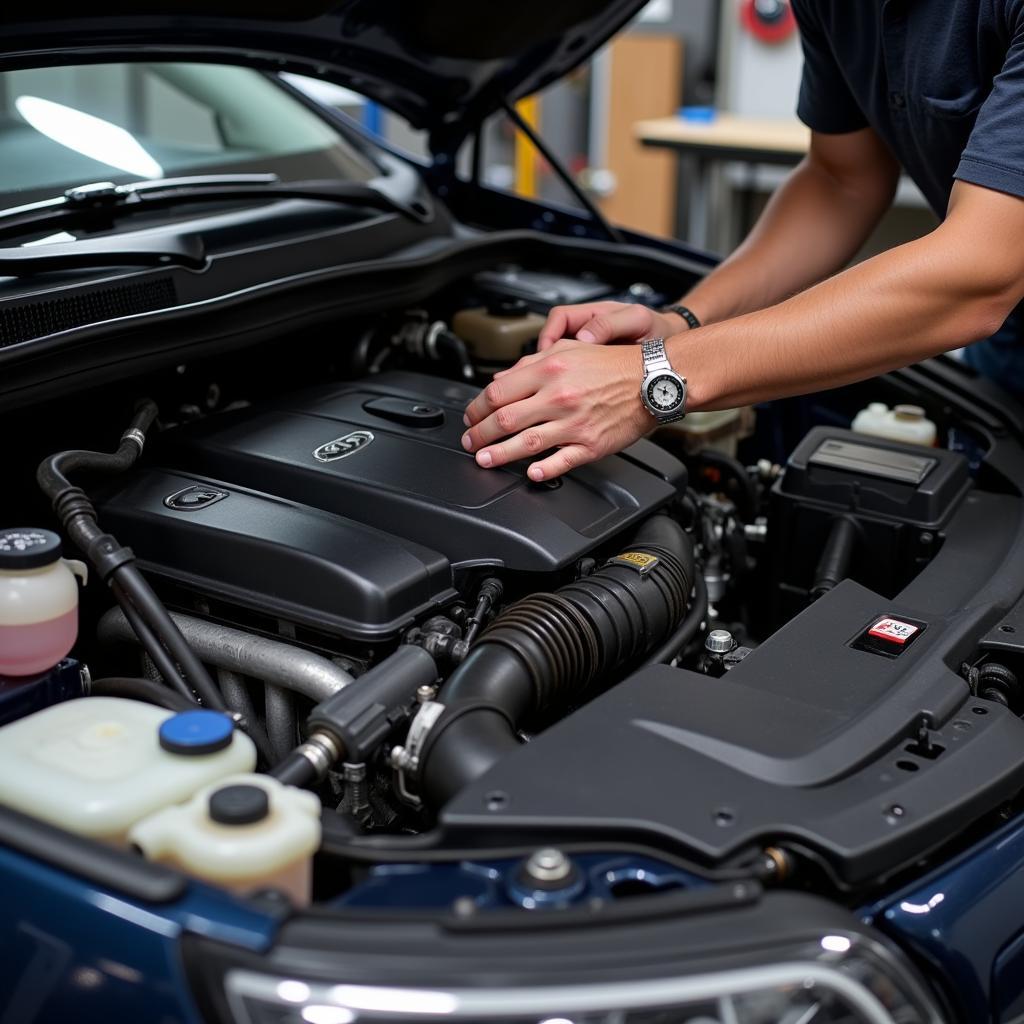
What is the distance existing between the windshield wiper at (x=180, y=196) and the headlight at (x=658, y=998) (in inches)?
37.3

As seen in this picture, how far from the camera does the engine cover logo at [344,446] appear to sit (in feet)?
4.50

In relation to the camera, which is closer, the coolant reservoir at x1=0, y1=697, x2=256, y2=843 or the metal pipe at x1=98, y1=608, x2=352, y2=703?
the coolant reservoir at x1=0, y1=697, x2=256, y2=843

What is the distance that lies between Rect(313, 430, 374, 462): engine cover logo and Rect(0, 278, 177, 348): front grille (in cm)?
24

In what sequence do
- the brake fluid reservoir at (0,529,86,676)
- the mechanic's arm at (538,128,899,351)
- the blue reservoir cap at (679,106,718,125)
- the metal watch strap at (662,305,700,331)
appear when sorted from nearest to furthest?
1. the brake fluid reservoir at (0,529,86,676)
2. the metal watch strap at (662,305,700,331)
3. the mechanic's arm at (538,128,899,351)
4. the blue reservoir cap at (679,106,718,125)

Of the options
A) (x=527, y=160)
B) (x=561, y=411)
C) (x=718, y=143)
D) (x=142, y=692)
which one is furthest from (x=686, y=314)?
(x=527, y=160)

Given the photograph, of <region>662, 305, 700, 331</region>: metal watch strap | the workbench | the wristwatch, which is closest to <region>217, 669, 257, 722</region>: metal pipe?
the wristwatch

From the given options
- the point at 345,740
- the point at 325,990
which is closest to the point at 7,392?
the point at 345,740

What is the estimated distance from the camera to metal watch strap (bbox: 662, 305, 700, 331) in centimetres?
173

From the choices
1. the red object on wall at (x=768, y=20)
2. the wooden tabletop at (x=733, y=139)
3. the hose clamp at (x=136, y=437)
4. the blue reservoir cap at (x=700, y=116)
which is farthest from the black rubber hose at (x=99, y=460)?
the red object on wall at (x=768, y=20)

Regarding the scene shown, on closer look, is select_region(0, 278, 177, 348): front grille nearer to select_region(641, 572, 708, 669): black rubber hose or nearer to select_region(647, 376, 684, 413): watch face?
select_region(647, 376, 684, 413): watch face

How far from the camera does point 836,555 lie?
59.9 inches

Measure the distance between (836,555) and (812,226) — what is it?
0.65 m

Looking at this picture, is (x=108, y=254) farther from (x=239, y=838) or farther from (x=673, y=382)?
(x=239, y=838)

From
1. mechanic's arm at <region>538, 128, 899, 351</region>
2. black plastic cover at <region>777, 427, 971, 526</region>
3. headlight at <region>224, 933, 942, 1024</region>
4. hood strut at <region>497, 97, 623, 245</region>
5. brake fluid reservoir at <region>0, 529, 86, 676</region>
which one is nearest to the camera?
headlight at <region>224, 933, 942, 1024</region>
